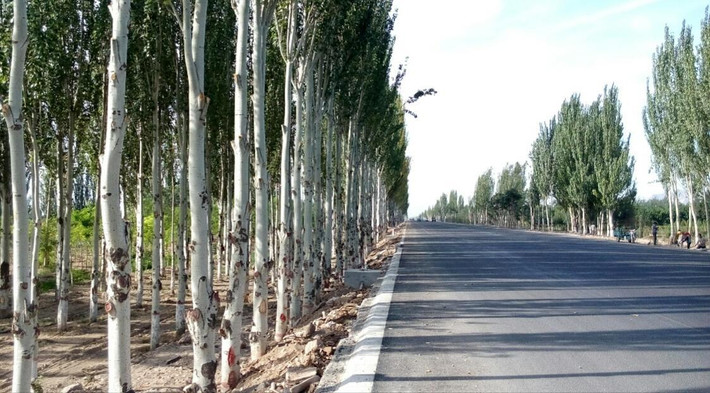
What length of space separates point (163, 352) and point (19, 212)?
648cm

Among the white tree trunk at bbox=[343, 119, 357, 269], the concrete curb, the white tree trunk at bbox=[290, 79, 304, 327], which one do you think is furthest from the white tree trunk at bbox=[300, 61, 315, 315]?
the white tree trunk at bbox=[343, 119, 357, 269]

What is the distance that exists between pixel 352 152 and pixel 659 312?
12315 mm

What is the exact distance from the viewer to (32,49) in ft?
42.8

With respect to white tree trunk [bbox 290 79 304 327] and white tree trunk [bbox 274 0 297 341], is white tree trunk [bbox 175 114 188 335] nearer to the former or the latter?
white tree trunk [bbox 290 79 304 327]

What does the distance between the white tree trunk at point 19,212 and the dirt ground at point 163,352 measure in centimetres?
183

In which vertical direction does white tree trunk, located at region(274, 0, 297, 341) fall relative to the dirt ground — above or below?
above

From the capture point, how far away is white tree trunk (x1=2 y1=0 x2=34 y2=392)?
5906 millimetres

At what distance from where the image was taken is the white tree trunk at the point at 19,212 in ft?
19.4

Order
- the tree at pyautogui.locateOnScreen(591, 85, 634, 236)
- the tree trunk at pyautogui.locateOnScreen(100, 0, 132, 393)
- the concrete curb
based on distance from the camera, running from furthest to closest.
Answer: the tree at pyautogui.locateOnScreen(591, 85, 634, 236)
the concrete curb
the tree trunk at pyautogui.locateOnScreen(100, 0, 132, 393)

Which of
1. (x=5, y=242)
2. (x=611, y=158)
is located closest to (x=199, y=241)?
(x=5, y=242)

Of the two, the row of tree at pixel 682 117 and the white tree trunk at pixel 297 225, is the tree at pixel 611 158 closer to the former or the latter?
the row of tree at pixel 682 117

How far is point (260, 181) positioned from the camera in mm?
8359

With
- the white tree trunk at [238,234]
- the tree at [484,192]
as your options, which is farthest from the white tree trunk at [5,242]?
the tree at [484,192]

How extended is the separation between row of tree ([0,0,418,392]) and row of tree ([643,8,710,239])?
1779cm
